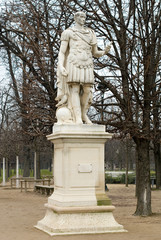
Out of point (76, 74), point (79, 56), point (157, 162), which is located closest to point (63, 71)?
point (76, 74)

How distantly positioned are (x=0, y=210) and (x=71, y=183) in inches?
269

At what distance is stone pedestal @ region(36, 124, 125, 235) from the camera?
9555 millimetres

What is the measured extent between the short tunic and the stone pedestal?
109 cm

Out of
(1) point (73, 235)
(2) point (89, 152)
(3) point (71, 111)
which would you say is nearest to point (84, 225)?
(1) point (73, 235)

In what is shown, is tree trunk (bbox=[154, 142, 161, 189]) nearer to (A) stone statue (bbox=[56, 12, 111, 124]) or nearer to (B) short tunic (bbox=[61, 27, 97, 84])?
(A) stone statue (bbox=[56, 12, 111, 124])

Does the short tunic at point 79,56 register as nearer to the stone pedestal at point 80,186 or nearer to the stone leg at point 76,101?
the stone leg at point 76,101

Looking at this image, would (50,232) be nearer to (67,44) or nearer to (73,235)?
(73,235)

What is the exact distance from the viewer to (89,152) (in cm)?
1006

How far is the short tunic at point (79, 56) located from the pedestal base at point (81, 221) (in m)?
2.78

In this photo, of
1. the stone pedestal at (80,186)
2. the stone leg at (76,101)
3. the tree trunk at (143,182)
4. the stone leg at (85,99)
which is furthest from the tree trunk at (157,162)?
the stone pedestal at (80,186)

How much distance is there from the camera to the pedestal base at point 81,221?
9.41 metres

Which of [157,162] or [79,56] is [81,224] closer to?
[79,56]

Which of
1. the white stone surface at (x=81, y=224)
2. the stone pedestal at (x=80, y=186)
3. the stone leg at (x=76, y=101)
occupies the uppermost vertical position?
the stone leg at (x=76, y=101)

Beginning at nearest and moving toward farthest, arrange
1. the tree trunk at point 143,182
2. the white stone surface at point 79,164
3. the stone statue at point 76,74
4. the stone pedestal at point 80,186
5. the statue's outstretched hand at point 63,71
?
the stone pedestal at point 80,186, the white stone surface at point 79,164, the statue's outstretched hand at point 63,71, the stone statue at point 76,74, the tree trunk at point 143,182
